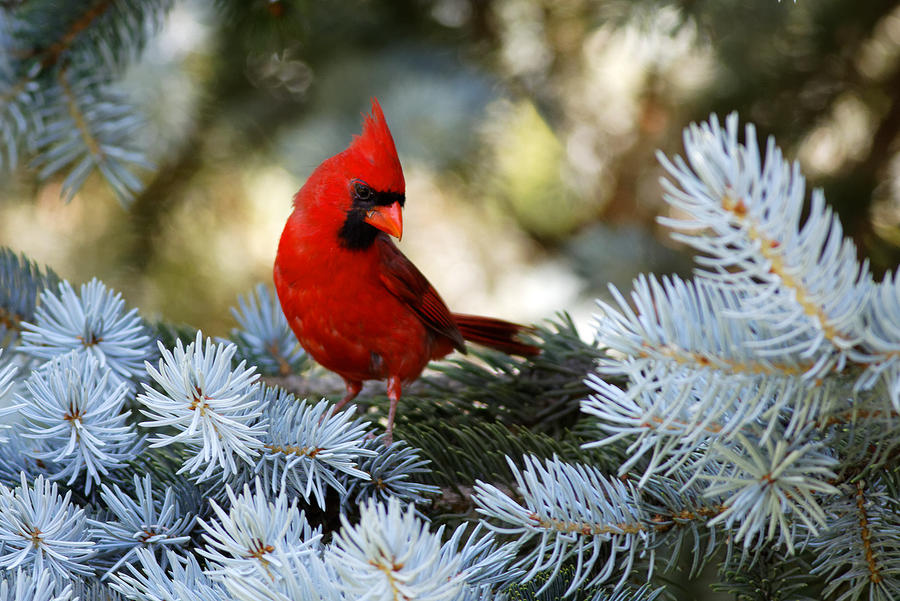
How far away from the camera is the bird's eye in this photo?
193 cm

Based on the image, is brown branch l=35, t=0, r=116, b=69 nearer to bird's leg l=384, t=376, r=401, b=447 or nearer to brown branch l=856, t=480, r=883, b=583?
bird's leg l=384, t=376, r=401, b=447

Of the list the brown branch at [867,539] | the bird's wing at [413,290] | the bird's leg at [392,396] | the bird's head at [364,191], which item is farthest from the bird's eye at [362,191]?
the brown branch at [867,539]

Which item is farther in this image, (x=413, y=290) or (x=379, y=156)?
(x=413, y=290)

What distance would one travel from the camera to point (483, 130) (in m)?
3.03

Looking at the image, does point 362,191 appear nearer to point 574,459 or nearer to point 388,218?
point 388,218

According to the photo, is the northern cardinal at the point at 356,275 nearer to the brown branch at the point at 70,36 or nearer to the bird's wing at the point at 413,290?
the bird's wing at the point at 413,290

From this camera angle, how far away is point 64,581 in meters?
1.00

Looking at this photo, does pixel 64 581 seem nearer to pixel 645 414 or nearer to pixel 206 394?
pixel 206 394

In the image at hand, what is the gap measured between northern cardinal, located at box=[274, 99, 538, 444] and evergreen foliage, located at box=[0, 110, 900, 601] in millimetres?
450

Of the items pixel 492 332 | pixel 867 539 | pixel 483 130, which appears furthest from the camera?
pixel 483 130

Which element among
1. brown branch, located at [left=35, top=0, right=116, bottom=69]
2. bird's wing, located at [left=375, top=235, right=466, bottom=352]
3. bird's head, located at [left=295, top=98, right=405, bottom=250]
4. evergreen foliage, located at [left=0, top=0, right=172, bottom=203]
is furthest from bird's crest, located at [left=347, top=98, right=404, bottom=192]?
brown branch, located at [left=35, top=0, right=116, bottom=69]

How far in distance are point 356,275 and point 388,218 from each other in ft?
0.52

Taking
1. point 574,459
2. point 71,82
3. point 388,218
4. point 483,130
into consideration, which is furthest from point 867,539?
point 483,130

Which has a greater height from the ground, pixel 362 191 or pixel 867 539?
pixel 362 191
